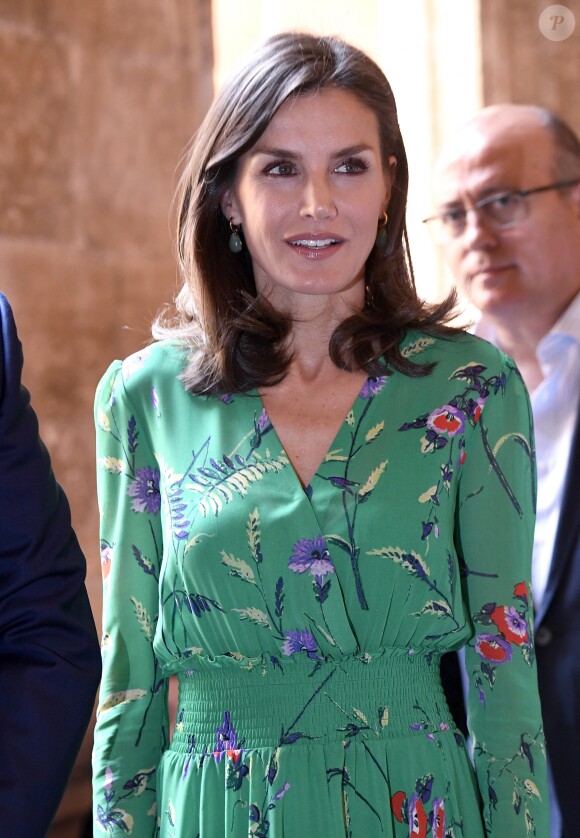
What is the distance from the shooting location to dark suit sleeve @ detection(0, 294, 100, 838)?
155 centimetres

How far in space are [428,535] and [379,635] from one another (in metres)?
0.19

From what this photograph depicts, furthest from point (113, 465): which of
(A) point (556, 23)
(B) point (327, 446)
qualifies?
(A) point (556, 23)

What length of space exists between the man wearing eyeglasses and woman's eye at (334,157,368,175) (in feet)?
3.75

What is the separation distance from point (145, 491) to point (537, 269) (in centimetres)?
171

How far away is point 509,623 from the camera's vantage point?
7.86ft

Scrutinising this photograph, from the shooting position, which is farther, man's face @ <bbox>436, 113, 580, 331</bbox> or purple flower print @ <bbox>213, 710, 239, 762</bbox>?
man's face @ <bbox>436, 113, 580, 331</bbox>

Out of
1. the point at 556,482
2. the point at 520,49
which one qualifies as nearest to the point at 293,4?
the point at 520,49

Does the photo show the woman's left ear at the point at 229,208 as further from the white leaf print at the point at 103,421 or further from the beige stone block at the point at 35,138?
the beige stone block at the point at 35,138

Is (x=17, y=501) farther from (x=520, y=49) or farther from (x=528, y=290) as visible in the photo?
(x=520, y=49)

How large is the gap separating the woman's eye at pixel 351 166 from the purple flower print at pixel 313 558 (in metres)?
0.68

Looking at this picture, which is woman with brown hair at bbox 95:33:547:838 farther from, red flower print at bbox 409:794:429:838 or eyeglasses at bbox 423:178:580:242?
eyeglasses at bbox 423:178:580:242

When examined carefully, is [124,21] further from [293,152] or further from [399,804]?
[399,804]

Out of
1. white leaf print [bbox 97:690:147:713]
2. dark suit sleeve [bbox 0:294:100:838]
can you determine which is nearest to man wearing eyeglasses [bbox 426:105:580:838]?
white leaf print [bbox 97:690:147:713]

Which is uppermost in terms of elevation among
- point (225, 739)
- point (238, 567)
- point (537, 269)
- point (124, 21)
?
point (124, 21)
